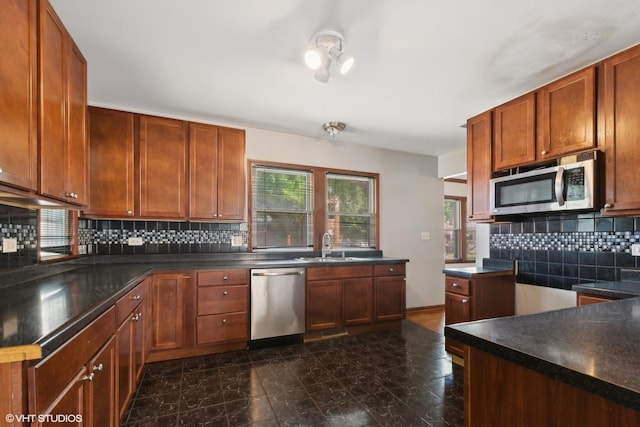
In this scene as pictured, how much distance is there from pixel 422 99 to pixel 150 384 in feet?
10.8

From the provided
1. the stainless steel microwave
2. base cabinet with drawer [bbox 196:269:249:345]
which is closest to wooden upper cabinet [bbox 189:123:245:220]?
base cabinet with drawer [bbox 196:269:249:345]

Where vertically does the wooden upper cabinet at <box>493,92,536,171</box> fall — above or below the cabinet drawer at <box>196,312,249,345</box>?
above

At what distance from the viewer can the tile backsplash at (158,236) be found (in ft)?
9.82

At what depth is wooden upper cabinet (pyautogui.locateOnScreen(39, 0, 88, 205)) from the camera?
147cm

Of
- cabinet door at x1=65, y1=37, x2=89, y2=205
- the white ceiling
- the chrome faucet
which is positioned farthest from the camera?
the chrome faucet

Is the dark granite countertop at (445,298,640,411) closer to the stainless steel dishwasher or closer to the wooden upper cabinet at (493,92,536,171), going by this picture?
the wooden upper cabinet at (493,92,536,171)

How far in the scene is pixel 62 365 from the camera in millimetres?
1017

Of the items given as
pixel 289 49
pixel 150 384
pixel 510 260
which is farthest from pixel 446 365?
pixel 289 49

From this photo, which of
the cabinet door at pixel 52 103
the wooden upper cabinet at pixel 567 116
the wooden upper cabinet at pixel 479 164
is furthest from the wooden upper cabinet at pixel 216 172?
the wooden upper cabinet at pixel 567 116

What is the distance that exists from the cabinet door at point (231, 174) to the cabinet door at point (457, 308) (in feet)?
7.50

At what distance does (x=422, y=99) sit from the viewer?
108 inches

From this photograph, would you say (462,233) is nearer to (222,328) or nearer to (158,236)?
(222,328)

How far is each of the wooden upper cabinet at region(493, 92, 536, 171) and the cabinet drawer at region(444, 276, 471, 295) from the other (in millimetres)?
1080

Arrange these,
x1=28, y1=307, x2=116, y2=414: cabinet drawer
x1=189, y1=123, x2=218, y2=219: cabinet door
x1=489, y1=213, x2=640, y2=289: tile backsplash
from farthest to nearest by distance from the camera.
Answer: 1. x1=189, y1=123, x2=218, y2=219: cabinet door
2. x1=489, y1=213, x2=640, y2=289: tile backsplash
3. x1=28, y1=307, x2=116, y2=414: cabinet drawer
